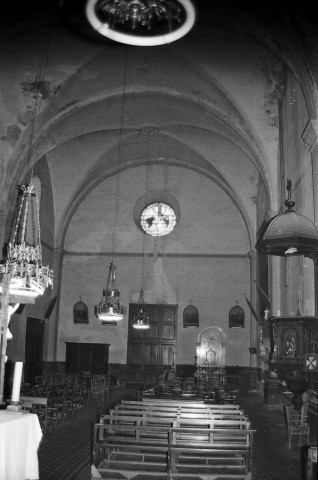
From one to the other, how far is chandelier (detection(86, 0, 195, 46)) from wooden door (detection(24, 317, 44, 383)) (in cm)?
1489

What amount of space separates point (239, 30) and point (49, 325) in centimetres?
1486

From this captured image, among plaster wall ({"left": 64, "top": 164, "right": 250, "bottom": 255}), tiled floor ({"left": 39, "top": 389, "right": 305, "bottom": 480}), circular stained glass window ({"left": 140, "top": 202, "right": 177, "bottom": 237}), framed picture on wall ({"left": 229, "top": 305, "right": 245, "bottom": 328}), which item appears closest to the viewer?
tiled floor ({"left": 39, "top": 389, "right": 305, "bottom": 480})

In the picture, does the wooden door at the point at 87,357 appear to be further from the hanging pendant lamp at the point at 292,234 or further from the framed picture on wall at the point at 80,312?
the hanging pendant lamp at the point at 292,234

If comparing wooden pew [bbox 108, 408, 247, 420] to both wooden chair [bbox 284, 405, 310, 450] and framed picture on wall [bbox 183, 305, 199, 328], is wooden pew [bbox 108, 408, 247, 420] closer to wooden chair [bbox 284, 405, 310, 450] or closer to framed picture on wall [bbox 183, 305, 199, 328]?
wooden chair [bbox 284, 405, 310, 450]

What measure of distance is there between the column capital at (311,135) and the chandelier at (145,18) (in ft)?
13.0

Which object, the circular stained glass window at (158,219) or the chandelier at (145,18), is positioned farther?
the circular stained glass window at (158,219)

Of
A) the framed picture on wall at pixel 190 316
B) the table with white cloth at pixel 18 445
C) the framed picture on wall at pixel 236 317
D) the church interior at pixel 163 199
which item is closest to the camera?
the table with white cloth at pixel 18 445

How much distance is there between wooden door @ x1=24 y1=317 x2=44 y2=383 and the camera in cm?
1892

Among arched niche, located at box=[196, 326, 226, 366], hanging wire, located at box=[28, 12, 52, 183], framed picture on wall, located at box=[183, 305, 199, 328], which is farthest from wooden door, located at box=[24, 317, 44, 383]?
hanging wire, located at box=[28, 12, 52, 183]

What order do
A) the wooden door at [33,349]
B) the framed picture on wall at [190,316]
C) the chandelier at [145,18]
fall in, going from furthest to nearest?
the framed picture on wall at [190,316], the wooden door at [33,349], the chandelier at [145,18]

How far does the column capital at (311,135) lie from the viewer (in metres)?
9.22

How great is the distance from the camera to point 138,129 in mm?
19672

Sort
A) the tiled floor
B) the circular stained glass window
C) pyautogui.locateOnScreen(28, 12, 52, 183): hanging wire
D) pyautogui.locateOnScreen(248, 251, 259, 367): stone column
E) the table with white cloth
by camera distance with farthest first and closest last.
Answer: the circular stained glass window → pyautogui.locateOnScreen(248, 251, 259, 367): stone column → pyautogui.locateOnScreen(28, 12, 52, 183): hanging wire → the tiled floor → the table with white cloth

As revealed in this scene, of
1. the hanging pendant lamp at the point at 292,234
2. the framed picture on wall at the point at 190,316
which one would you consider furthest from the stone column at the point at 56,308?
the hanging pendant lamp at the point at 292,234
